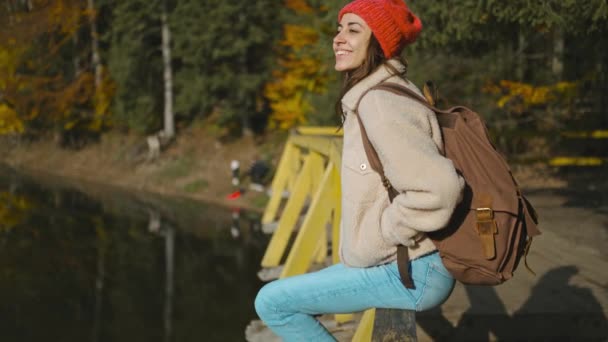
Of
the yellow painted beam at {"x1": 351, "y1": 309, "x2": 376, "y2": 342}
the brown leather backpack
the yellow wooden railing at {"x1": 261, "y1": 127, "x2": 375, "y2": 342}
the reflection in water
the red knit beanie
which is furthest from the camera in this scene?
the reflection in water

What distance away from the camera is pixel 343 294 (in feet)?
8.43

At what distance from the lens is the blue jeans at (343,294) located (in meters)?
2.48

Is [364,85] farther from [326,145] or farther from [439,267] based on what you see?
[326,145]

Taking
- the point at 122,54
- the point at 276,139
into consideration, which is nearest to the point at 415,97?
the point at 276,139

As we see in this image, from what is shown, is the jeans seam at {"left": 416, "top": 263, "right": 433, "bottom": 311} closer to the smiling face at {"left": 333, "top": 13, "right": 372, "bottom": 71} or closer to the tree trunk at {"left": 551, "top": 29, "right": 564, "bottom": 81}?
the smiling face at {"left": 333, "top": 13, "right": 372, "bottom": 71}

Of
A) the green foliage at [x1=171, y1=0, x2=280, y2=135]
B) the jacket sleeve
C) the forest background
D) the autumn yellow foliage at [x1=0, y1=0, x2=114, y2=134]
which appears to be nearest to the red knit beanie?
the jacket sleeve

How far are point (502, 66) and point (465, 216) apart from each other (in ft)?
40.7

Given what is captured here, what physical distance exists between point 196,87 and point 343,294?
21.8 meters

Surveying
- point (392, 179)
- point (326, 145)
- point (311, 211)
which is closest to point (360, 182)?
point (392, 179)

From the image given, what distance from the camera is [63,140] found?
28.3 metres

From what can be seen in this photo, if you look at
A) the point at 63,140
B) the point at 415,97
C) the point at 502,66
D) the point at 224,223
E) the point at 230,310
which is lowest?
the point at 63,140

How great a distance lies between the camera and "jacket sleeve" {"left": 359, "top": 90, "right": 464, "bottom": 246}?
88.2 inches

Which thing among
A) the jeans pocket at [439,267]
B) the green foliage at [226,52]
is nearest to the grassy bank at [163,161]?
the green foliage at [226,52]

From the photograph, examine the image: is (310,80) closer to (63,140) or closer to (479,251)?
(63,140)
